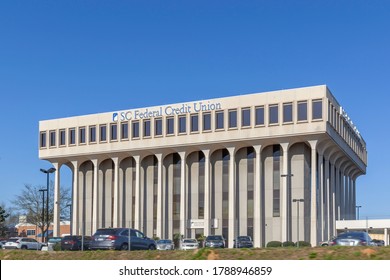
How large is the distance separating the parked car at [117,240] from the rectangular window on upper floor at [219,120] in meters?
39.8

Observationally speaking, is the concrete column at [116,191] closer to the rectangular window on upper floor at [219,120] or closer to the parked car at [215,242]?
the rectangular window on upper floor at [219,120]

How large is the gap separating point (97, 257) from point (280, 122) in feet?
159

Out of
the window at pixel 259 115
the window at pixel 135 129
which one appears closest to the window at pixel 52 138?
the window at pixel 135 129

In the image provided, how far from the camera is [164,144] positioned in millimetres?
80250

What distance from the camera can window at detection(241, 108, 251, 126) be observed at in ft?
248

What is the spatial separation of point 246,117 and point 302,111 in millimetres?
6957

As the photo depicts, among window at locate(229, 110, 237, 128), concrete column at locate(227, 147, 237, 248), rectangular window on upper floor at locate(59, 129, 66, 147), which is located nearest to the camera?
concrete column at locate(227, 147, 237, 248)

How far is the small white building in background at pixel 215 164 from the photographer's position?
242ft

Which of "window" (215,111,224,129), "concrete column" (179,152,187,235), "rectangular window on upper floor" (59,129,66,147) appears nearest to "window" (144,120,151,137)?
"concrete column" (179,152,187,235)

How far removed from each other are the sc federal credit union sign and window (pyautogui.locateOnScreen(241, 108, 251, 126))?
3.05 m

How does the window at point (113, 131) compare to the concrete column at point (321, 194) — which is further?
the window at point (113, 131)

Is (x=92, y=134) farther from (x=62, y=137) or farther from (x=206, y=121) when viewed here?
(x=206, y=121)

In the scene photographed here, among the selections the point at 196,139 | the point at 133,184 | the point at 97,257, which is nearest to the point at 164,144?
A: the point at 196,139

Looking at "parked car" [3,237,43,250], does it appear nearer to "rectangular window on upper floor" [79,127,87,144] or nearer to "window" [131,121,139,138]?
"window" [131,121,139,138]
